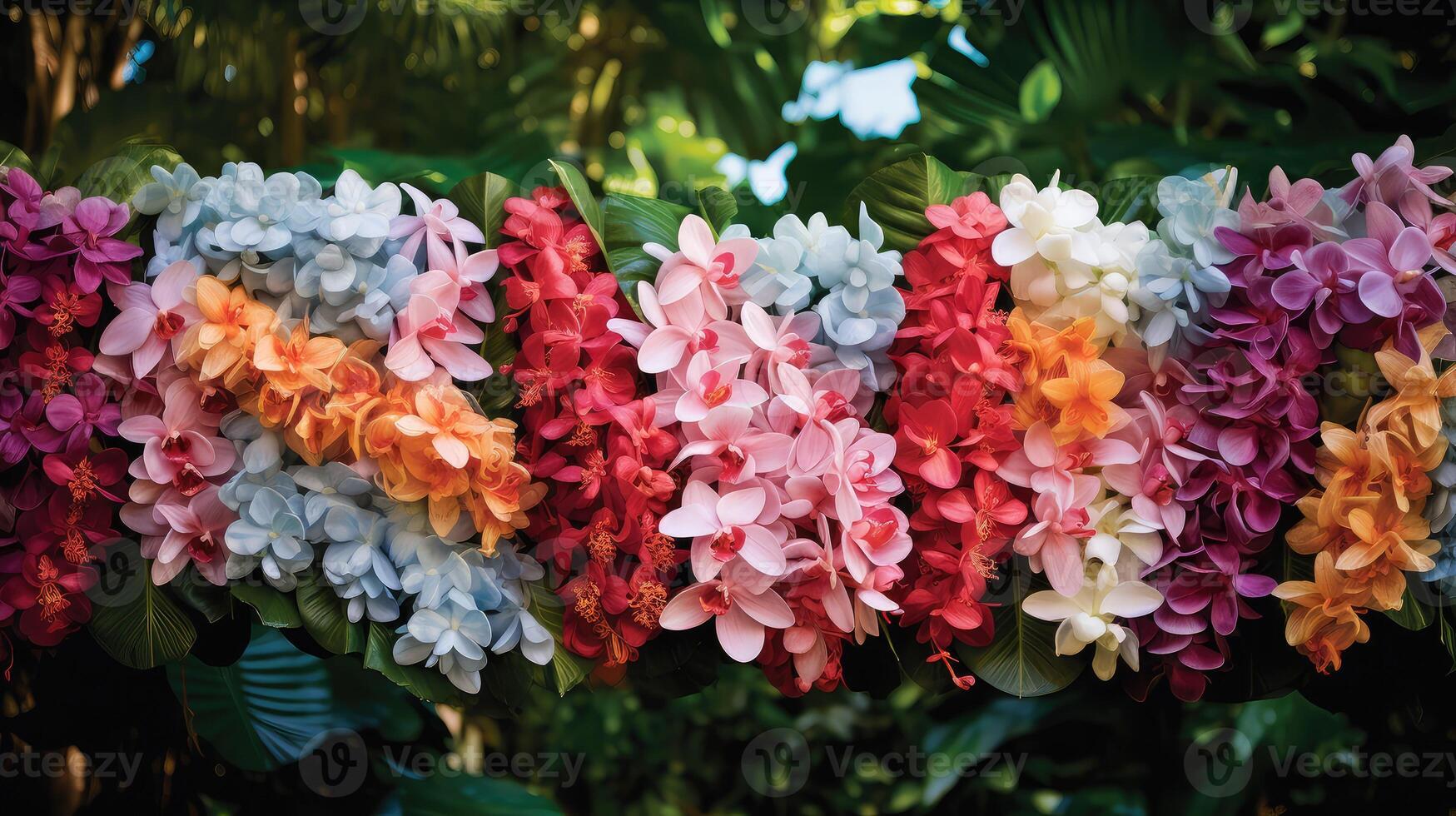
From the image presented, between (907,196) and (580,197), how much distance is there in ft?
0.89

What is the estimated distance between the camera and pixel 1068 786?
5.14 ft

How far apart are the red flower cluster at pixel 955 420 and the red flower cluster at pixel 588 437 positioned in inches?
7.8

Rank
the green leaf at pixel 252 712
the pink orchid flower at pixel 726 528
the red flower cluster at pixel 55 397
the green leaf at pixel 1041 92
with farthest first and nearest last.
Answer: the green leaf at pixel 1041 92 < the green leaf at pixel 252 712 < the red flower cluster at pixel 55 397 < the pink orchid flower at pixel 726 528

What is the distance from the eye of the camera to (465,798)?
46.0 inches

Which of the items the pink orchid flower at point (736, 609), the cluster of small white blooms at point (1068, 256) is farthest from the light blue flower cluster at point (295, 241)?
the cluster of small white blooms at point (1068, 256)

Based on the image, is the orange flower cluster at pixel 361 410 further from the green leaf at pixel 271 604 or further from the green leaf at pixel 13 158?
the green leaf at pixel 13 158

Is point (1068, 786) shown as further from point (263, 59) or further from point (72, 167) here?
point (263, 59)

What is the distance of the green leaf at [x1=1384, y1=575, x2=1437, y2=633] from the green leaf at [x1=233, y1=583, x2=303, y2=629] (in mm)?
896

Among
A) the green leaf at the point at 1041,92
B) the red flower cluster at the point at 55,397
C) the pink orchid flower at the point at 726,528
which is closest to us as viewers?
the pink orchid flower at the point at 726,528

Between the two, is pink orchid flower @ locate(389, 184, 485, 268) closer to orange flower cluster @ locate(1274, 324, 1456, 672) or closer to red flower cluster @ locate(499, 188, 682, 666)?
red flower cluster @ locate(499, 188, 682, 666)

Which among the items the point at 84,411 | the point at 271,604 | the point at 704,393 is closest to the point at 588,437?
the point at 704,393

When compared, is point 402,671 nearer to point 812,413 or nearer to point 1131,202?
point 812,413

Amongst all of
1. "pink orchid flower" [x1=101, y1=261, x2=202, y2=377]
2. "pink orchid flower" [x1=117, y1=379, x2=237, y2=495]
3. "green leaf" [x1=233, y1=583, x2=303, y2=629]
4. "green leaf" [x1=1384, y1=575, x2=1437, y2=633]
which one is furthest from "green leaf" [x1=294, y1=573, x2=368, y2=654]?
"green leaf" [x1=1384, y1=575, x2=1437, y2=633]

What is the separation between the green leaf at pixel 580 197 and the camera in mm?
739
